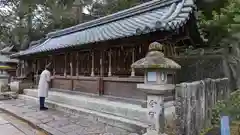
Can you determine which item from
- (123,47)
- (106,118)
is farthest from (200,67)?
(106,118)

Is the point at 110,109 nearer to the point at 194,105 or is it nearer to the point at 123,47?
the point at 123,47

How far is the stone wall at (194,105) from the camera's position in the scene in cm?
473

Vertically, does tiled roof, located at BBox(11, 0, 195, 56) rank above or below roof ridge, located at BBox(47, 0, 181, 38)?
below

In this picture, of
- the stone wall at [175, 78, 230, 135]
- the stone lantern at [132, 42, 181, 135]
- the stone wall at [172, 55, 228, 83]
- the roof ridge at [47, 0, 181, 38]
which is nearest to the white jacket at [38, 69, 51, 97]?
the roof ridge at [47, 0, 181, 38]

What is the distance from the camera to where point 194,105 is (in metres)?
5.23

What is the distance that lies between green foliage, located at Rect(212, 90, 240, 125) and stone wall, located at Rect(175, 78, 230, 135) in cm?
21

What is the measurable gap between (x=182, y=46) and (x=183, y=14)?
9.55ft

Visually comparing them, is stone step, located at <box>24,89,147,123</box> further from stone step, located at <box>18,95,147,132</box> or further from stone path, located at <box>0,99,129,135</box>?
stone path, located at <box>0,99,129,135</box>

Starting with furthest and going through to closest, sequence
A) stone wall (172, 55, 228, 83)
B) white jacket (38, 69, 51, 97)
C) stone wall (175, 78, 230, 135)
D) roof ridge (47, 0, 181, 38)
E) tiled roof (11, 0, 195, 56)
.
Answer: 1. white jacket (38, 69, 51, 97)
2. roof ridge (47, 0, 181, 38)
3. stone wall (172, 55, 228, 83)
4. tiled roof (11, 0, 195, 56)
5. stone wall (175, 78, 230, 135)

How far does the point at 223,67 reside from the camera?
9016mm

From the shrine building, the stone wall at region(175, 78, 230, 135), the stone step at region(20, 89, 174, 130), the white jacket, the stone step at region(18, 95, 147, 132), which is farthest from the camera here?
the white jacket

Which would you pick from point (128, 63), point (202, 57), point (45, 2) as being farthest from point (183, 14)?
point (45, 2)

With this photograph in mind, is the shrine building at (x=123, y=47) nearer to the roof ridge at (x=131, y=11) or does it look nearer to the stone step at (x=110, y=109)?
the roof ridge at (x=131, y=11)

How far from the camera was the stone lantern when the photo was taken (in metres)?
4.51
